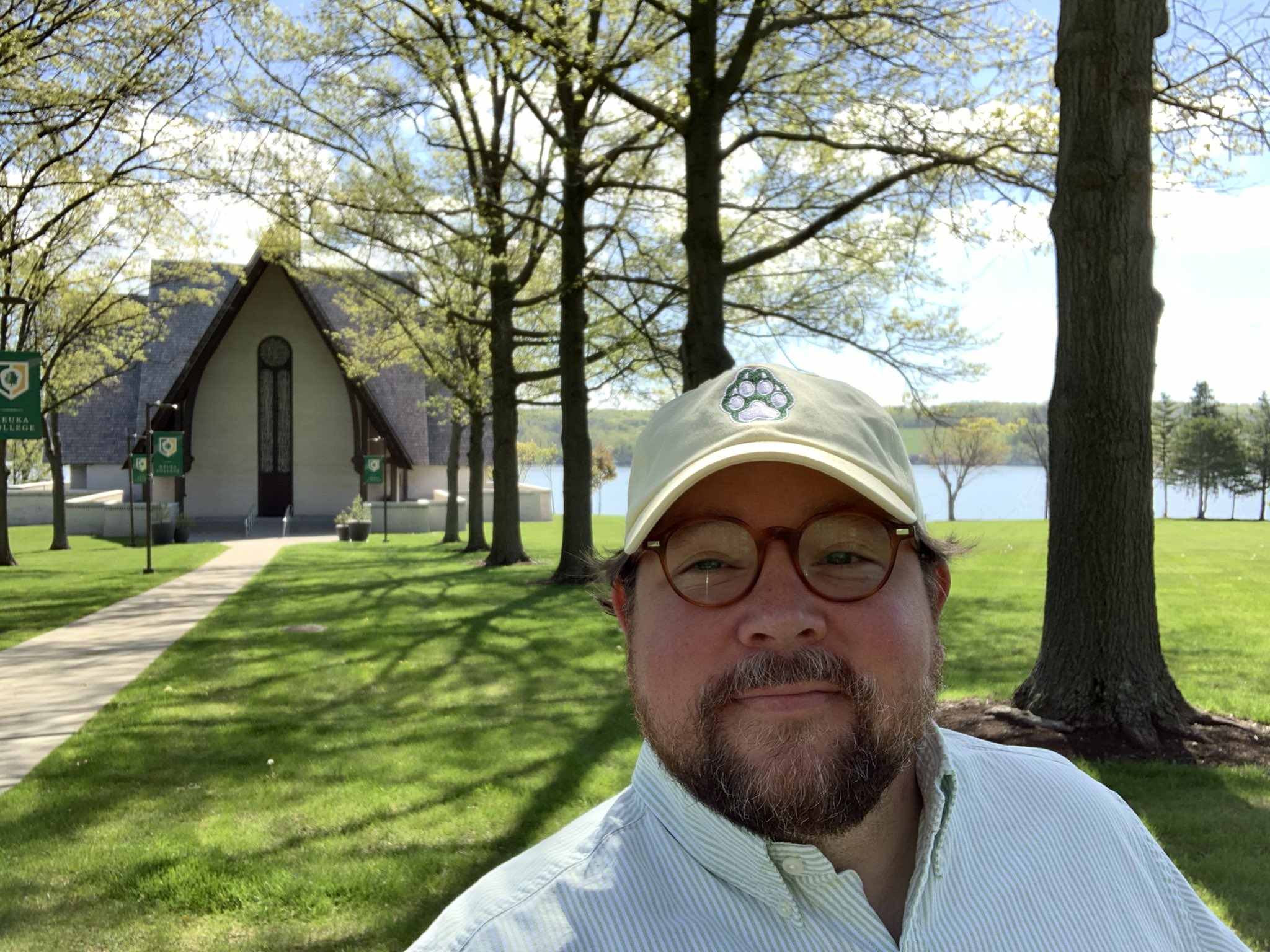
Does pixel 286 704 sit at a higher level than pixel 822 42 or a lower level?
lower

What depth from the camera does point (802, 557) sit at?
5.48 ft

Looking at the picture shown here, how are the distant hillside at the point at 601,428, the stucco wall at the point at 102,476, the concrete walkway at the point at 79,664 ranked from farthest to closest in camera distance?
the stucco wall at the point at 102,476 → the distant hillside at the point at 601,428 → the concrete walkway at the point at 79,664

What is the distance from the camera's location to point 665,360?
58.7ft

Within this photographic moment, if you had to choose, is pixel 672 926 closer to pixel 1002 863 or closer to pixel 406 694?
pixel 1002 863

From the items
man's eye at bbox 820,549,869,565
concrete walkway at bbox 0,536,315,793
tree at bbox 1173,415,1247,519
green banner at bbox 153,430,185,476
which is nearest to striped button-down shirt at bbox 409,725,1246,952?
man's eye at bbox 820,549,869,565

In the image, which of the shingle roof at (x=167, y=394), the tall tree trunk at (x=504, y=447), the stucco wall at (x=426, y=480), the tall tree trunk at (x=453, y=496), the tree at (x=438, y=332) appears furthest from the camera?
the stucco wall at (x=426, y=480)

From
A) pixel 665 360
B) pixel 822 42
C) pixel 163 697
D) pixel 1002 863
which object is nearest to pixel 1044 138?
pixel 822 42

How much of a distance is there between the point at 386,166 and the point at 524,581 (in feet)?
23.4

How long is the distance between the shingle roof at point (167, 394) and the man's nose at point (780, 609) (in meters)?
40.9

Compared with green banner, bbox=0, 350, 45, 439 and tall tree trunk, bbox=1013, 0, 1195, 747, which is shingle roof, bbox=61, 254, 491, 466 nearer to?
green banner, bbox=0, 350, 45, 439

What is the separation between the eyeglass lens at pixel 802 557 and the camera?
1667mm

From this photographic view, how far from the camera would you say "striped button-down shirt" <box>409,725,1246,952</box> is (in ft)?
4.81

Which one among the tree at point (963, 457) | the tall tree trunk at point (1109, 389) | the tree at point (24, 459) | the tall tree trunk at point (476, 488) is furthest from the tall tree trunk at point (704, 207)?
the tree at point (24, 459)

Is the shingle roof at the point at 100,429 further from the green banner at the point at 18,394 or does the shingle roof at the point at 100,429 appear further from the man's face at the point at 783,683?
the man's face at the point at 783,683
